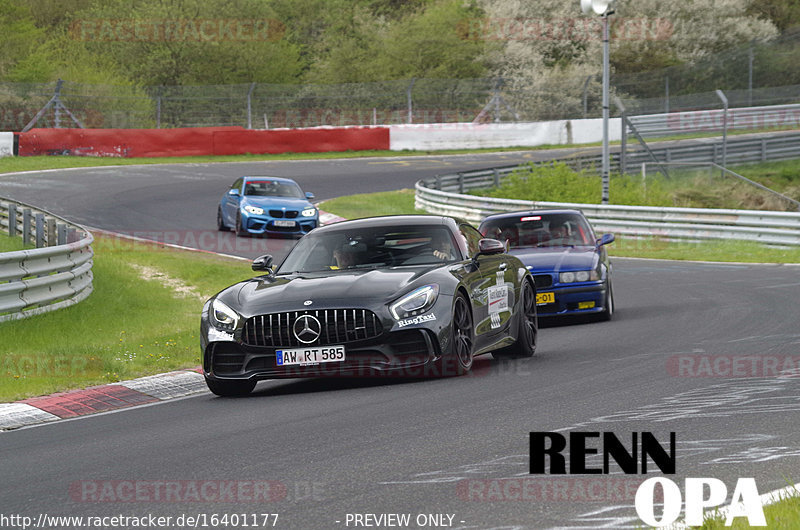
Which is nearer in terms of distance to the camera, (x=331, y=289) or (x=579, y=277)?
(x=331, y=289)

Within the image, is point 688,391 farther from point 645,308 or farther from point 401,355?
point 645,308

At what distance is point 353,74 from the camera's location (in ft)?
244

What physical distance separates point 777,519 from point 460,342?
5.25 meters

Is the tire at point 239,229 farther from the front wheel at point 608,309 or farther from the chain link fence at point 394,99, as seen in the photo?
the chain link fence at point 394,99

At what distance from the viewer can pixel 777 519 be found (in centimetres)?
467

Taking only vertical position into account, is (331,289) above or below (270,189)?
below

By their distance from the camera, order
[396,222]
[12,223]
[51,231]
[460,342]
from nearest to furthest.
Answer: [460,342] → [396,222] → [51,231] → [12,223]

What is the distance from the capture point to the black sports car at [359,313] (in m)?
9.32

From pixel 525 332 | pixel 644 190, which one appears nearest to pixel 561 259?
pixel 525 332

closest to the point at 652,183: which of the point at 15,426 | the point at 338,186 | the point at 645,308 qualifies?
the point at 338,186

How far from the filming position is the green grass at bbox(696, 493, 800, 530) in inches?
180

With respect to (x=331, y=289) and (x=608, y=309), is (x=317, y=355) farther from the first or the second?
(x=608, y=309)

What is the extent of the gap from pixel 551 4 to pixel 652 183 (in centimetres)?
4218

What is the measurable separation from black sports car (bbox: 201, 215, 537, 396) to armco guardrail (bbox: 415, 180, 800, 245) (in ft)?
48.9
